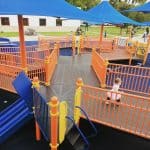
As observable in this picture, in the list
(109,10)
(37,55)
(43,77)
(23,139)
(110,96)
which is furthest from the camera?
(109,10)

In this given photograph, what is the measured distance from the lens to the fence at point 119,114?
17.5 feet

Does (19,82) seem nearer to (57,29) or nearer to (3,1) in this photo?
Answer: (3,1)

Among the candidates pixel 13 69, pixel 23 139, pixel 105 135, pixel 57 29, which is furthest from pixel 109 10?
pixel 57 29

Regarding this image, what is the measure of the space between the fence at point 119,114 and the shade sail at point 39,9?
2086 millimetres

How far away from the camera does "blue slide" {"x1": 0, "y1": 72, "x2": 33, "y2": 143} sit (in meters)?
5.28

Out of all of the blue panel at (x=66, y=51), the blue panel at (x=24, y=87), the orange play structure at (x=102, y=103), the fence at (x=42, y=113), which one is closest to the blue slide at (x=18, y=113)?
the blue panel at (x=24, y=87)

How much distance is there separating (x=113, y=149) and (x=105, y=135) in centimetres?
53

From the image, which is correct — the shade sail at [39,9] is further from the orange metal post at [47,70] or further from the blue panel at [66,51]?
the blue panel at [66,51]

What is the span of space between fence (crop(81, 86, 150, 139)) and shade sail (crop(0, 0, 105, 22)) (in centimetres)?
209

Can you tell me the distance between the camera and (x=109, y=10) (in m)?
12.0

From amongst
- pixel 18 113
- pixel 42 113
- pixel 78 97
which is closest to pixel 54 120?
pixel 42 113

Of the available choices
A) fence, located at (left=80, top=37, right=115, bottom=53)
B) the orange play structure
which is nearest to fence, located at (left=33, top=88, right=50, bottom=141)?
the orange play structure

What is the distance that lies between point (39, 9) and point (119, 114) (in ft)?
12.1

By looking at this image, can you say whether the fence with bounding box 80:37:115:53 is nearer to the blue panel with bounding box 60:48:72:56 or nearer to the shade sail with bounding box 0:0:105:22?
the blue panel with bounding box 60:48:72:56
